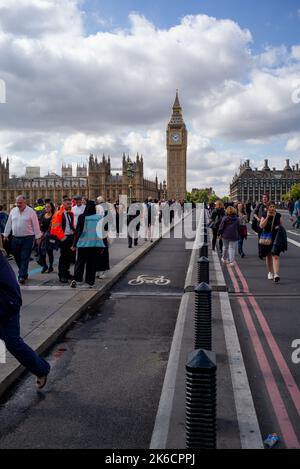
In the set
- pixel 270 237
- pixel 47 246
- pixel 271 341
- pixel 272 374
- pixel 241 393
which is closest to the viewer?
pixel 241 393

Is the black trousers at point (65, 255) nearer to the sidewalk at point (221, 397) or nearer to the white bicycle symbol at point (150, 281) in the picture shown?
the white bicycle symbol at point (150, 281)

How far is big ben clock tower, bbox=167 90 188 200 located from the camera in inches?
5822

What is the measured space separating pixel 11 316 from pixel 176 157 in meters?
150

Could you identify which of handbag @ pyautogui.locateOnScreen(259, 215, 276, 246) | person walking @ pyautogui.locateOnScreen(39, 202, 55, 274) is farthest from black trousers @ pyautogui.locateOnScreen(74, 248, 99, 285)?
handbag @ pyautogui.locateOnScreen(259, 215, 276, 246)

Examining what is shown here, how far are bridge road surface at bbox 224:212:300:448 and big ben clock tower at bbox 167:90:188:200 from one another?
136 meters

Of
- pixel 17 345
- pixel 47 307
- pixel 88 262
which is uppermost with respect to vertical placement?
pixel 88 262

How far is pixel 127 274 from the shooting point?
13.0 metres

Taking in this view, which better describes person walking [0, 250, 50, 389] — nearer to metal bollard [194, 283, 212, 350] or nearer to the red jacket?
metal bollard [194, 283, 212, 350]

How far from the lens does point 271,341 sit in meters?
6.69

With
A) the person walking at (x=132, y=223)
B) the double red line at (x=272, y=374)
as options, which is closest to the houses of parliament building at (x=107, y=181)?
the person walking at (x=132, y=223)

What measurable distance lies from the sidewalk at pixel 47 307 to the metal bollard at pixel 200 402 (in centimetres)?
241

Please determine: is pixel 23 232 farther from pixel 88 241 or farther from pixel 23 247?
pixel 88 241

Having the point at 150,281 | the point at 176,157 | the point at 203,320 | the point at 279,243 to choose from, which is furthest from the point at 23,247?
the point at 176,157
